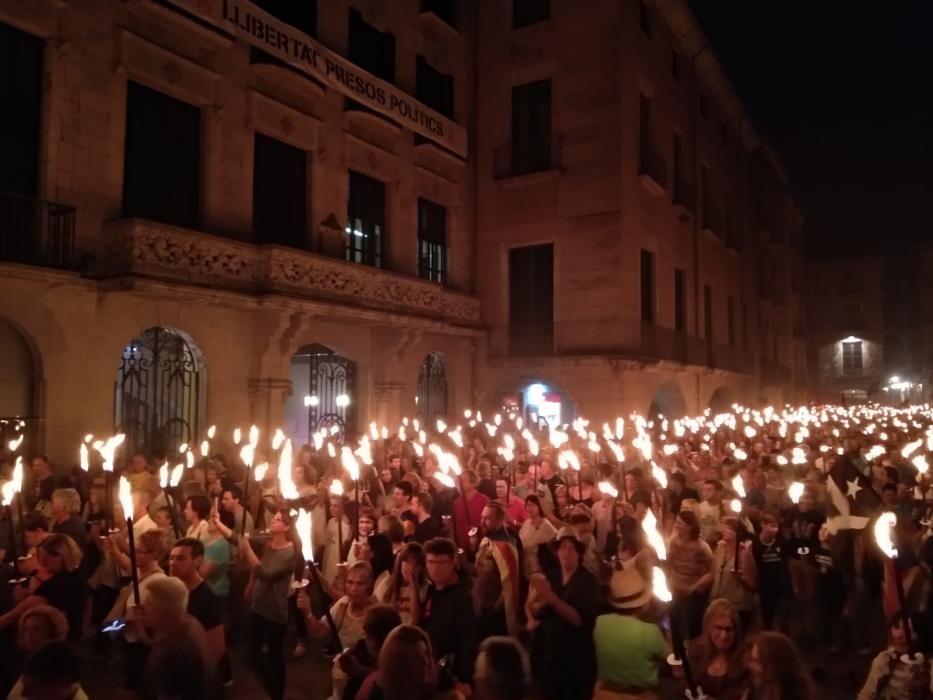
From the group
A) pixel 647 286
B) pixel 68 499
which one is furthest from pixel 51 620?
pixel 647 286

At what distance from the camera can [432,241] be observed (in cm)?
2353

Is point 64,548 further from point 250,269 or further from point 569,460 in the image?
point 250,269

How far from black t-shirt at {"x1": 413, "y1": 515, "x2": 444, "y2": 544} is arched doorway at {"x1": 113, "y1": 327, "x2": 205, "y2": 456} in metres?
9.04

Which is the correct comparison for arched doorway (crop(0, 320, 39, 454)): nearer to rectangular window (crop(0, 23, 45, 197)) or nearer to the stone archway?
rectangular window (crop(0, 23, 45, 197))

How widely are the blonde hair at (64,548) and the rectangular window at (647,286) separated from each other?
21.6 m

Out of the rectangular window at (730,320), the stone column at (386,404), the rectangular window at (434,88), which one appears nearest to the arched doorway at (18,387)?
the stone column at (386,404)

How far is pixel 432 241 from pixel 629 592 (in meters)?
19.3

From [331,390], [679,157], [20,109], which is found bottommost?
[331,390]

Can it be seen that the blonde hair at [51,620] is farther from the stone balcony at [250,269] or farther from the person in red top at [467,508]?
the stone balcony at [250,269]

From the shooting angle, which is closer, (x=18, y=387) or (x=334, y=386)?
(x=18, y=387)

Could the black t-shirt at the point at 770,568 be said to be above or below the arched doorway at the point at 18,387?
below

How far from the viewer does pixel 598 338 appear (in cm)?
2308

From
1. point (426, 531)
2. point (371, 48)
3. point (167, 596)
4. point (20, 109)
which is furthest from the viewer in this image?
point (371, 48)

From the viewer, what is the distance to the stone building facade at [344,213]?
44.4ft
